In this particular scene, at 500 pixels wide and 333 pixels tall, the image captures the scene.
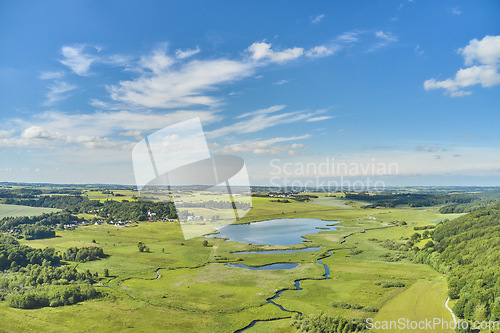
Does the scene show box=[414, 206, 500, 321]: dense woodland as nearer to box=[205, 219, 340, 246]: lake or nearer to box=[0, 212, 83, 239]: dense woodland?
box=[205, 219, 340, 246]: lake

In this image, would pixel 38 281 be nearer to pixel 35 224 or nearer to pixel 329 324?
pixel 329 324

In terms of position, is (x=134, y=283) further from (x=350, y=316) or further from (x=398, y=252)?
(x=398, y=252)

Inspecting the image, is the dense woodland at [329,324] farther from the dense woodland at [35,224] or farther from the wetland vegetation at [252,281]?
the dense woodland at [35,224]

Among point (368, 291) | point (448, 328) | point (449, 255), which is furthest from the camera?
point (449, 255)

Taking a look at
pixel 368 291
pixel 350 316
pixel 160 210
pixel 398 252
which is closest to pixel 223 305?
pixel 350 316

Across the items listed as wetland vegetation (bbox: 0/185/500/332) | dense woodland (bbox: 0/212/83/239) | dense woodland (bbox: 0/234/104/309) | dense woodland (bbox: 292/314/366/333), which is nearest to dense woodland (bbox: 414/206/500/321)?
wetland vegetation (bbox: 0/185/500/332)

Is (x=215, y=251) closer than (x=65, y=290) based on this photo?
No
